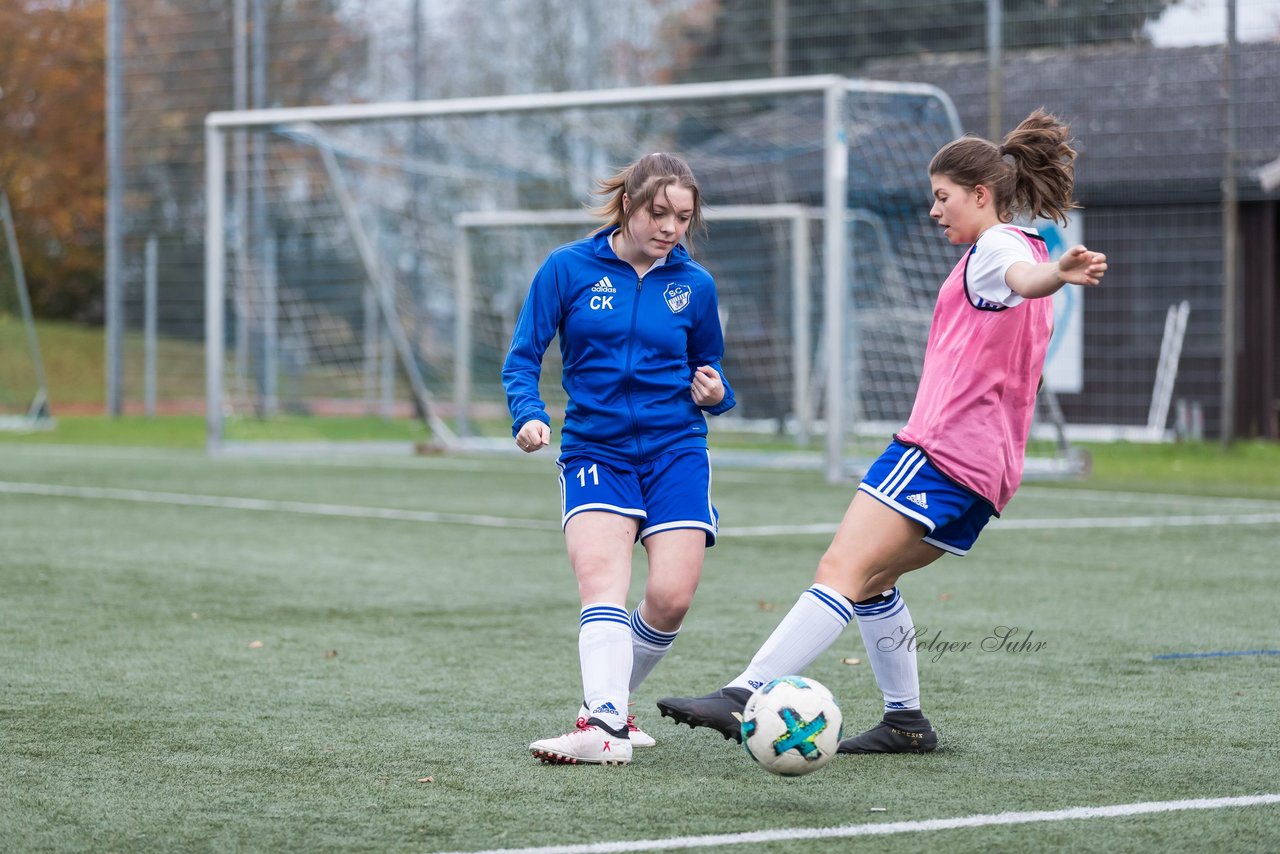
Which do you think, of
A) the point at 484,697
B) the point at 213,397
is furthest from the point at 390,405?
the point at 484,697

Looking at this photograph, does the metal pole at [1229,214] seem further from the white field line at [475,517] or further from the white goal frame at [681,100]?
the white field line at [475,517]

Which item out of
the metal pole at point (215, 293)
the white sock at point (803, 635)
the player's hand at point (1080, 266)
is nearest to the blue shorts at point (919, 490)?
the white sock at point (803, 635)

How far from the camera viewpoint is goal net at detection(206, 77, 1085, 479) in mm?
14898

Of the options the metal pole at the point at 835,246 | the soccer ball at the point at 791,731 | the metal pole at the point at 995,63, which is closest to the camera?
the soccer ball at the point at 791,731

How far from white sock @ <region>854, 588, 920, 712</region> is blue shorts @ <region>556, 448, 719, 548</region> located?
1.44 feet

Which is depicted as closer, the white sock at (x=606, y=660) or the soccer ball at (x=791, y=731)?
the soccer ball at (x=791, y=731)

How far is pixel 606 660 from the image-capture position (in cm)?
439

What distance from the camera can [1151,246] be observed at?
837 inches

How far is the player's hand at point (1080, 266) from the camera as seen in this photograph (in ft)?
12.5

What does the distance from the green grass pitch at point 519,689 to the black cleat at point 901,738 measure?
7 centimetres

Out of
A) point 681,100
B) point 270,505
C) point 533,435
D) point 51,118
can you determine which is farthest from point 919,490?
point 51,118

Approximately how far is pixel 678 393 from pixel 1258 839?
180 centimetres

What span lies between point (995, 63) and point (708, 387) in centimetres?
1467

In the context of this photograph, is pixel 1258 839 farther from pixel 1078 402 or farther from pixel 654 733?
pixel 1078 402
